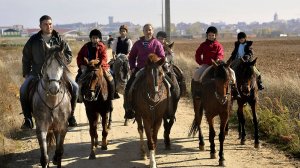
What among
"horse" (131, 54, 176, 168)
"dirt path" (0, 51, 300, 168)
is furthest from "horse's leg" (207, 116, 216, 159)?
"horse" (131, 54, 176, 168)

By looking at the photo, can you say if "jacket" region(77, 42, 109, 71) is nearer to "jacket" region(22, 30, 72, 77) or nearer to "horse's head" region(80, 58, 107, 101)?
"horse's head" region(80, 58, 107, 101)

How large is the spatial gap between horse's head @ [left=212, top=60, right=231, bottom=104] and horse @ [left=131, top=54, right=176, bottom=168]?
3.46 feet

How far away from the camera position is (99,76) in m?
8.87

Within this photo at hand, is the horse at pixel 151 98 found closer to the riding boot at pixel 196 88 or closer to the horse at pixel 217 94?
the horse at pixel 217 94

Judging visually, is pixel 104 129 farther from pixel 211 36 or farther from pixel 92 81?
pixel 211 36

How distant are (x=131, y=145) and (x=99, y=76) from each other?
225 centimetres

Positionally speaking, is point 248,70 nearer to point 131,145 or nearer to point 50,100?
point 131,145

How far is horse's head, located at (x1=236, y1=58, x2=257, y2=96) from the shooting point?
9562 millimetres

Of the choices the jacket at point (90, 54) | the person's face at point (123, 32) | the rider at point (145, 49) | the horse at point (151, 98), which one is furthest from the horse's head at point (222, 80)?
the person's face at point (123, 32)

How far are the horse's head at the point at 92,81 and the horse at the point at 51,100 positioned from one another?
2.45 feet

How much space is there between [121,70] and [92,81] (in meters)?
3.99

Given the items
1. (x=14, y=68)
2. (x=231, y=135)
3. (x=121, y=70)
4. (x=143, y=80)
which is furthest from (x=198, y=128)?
(x=14, y=68)

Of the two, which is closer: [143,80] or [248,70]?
[143,80]

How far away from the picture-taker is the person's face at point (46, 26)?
302 inches
